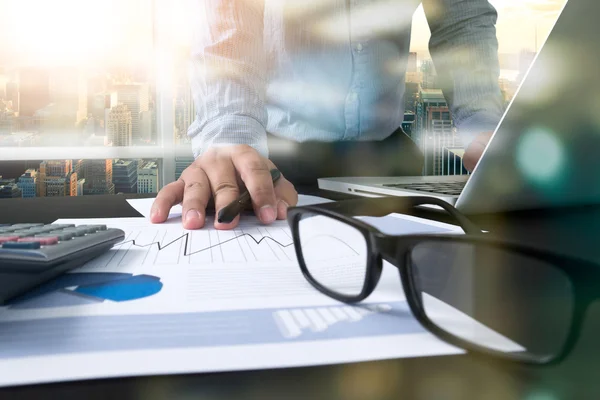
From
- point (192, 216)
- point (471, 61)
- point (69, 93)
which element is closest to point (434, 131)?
point (471, 61)

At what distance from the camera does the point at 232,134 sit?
1.92 ft

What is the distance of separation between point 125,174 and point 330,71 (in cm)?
200

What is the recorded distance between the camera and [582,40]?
34 cm

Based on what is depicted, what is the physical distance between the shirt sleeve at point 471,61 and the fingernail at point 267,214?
47cm

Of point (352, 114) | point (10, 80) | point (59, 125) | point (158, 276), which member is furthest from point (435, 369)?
point (10, 80)

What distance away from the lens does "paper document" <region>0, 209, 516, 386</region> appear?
163mm

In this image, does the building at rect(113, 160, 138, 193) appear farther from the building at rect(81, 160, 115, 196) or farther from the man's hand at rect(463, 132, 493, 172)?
the man's hand at rect(463, 132, 493, 172)

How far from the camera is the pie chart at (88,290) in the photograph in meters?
0.22

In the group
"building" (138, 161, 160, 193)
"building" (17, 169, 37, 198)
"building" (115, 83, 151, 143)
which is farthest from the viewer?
"building" (17, 169, 37, 198)

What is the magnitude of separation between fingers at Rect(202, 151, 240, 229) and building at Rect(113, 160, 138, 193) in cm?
208

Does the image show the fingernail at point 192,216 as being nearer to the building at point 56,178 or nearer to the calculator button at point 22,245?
the calculator button at point 22,245

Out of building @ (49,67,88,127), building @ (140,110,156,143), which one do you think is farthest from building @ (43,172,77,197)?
building @ (140,110,156,143)

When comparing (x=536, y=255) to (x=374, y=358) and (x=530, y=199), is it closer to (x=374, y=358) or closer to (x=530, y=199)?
(x=374, y=358)

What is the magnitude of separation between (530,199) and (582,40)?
17 cm
